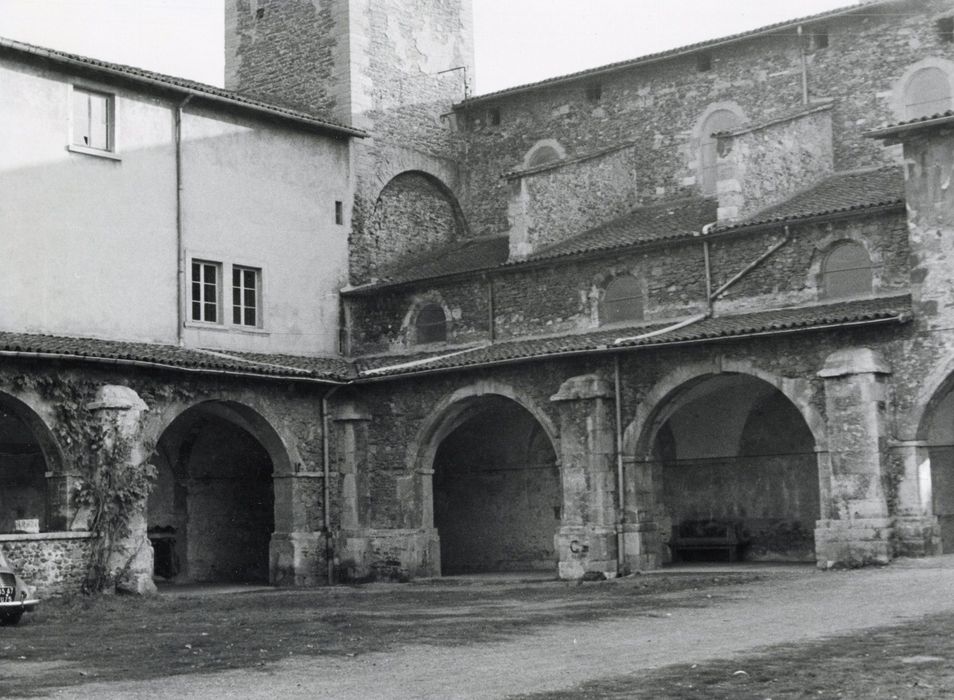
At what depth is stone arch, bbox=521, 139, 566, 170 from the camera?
30.3 m

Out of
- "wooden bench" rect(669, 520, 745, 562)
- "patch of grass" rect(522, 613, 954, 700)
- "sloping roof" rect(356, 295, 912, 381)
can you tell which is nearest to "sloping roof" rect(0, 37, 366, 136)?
"sloping roof" rect(356, 295, 912, 381)

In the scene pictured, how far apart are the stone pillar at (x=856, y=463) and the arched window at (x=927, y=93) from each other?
649 cm

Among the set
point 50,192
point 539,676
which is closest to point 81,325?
point 50,192

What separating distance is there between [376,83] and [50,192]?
8.59 metres

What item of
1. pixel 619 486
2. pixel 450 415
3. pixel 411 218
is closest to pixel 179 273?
pixel 450 415

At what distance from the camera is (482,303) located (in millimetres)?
27156

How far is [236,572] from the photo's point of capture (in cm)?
2817

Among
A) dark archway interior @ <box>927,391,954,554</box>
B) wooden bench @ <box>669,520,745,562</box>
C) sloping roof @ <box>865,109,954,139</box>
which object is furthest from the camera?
wooden bench @ <box>669,520,745,562</box>

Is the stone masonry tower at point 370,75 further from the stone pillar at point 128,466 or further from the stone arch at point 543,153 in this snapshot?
the stone pillar at point 128,466

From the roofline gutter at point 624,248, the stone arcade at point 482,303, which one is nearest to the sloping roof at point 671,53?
the stone arcade at point 482,303

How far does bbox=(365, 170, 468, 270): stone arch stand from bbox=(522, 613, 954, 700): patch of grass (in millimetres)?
18243

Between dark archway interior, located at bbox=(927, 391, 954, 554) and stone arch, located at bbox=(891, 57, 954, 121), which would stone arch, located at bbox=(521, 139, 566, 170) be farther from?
dark archway interior, located at bbox=(927, 391, 954, 554)

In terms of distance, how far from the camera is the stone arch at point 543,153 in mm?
30328

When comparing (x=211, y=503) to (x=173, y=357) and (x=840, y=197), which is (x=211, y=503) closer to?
(x=173, y=357)
